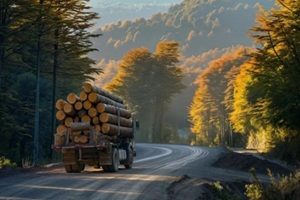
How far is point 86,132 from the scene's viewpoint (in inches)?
831

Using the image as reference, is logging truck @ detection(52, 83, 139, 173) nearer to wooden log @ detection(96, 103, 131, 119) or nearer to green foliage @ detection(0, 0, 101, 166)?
wooden log @ detection(96, 103, 131, 119)

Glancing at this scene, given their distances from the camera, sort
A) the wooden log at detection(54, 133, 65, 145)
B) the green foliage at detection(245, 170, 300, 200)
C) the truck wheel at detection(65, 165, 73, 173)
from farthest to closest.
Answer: the truck wheel at detection(65, 165, 73, 173)
the wooden log at detection(54, 133, 65, 145)
the green foliage at detection(245, 170, 300, 200)

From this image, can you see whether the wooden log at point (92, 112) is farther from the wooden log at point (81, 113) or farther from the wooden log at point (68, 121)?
the wooden log at point (68, 121)

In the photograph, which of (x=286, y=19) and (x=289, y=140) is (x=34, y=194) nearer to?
(x=286, y=19)

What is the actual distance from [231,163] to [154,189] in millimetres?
15896

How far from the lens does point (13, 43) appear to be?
3119 centimetres

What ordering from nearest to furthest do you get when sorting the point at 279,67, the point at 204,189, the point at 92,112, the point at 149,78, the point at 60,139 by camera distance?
1. the point at 204,189
2. the point at 60,139
3. the point at 92,112
4. the point at 279,67
5. the point at 149,78

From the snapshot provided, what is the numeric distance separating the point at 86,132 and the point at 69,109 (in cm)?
124

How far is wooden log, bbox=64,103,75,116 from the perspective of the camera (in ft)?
70.3

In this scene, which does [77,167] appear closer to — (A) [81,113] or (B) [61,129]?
(B) [61,129]

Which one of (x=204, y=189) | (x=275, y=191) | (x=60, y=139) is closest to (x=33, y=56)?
(x=60, y=139)

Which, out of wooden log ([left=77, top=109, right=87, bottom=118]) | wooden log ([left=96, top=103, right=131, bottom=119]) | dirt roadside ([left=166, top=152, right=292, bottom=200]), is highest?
wooden log ([left=96, top=103, right=131, bottom=119])

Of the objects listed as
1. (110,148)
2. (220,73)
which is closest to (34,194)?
(110,148)

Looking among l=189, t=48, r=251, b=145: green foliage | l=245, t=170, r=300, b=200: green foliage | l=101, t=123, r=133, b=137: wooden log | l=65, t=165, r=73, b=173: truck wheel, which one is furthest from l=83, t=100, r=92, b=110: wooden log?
l=189, t=48, r=251, b=145: green foliage
